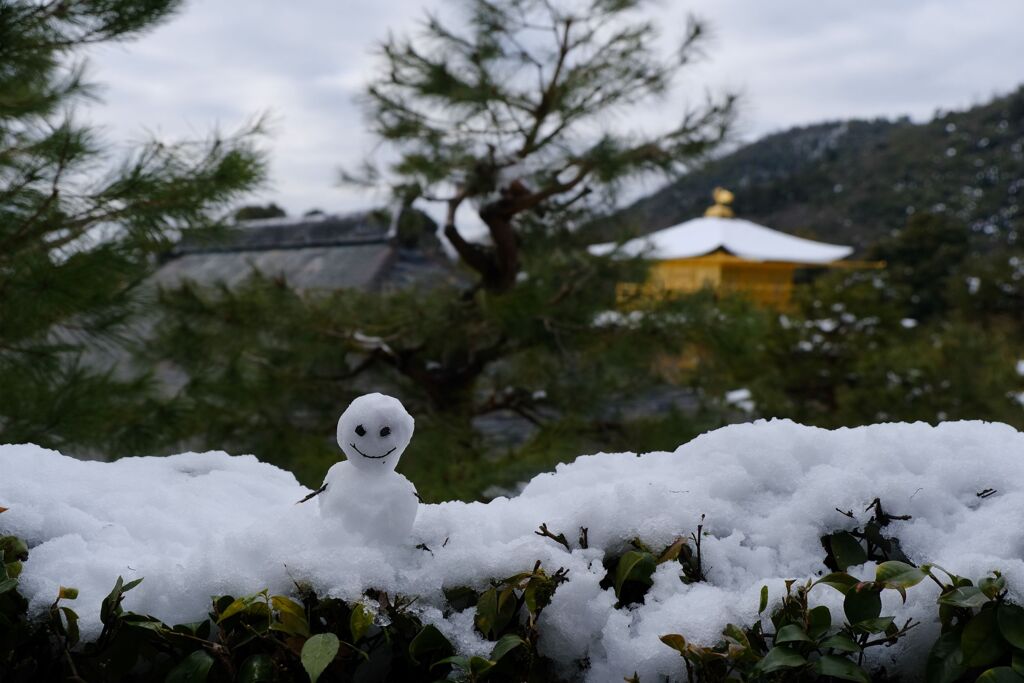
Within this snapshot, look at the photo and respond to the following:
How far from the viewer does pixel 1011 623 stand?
1.62ft

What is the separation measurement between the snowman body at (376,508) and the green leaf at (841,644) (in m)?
0.27

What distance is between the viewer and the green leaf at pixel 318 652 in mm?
473

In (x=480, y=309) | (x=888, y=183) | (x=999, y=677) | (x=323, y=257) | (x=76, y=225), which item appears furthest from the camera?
(x=888, y=183)

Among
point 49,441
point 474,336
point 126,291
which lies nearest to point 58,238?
point 126,291

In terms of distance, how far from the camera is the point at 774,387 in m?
5.46

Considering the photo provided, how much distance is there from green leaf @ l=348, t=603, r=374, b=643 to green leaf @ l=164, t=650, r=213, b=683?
0.29 ft

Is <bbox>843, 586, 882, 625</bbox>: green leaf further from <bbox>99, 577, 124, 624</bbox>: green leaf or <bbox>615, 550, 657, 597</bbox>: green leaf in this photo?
<bbox>99, 577, 124, 624</bbox>: green leaf

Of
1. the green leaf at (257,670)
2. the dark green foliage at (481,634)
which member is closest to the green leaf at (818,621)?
the dark green foliage at (481,634)

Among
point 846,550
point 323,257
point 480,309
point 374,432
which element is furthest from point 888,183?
point 374,432

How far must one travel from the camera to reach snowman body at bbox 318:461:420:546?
0.58 metres

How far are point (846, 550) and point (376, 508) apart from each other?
32 cm

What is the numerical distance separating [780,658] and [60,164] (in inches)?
73.9

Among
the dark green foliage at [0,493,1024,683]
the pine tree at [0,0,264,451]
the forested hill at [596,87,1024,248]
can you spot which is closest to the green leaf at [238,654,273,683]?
the dark green foliage at [0,493,1024,683]

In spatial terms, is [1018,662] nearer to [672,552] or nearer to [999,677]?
[999,677]
